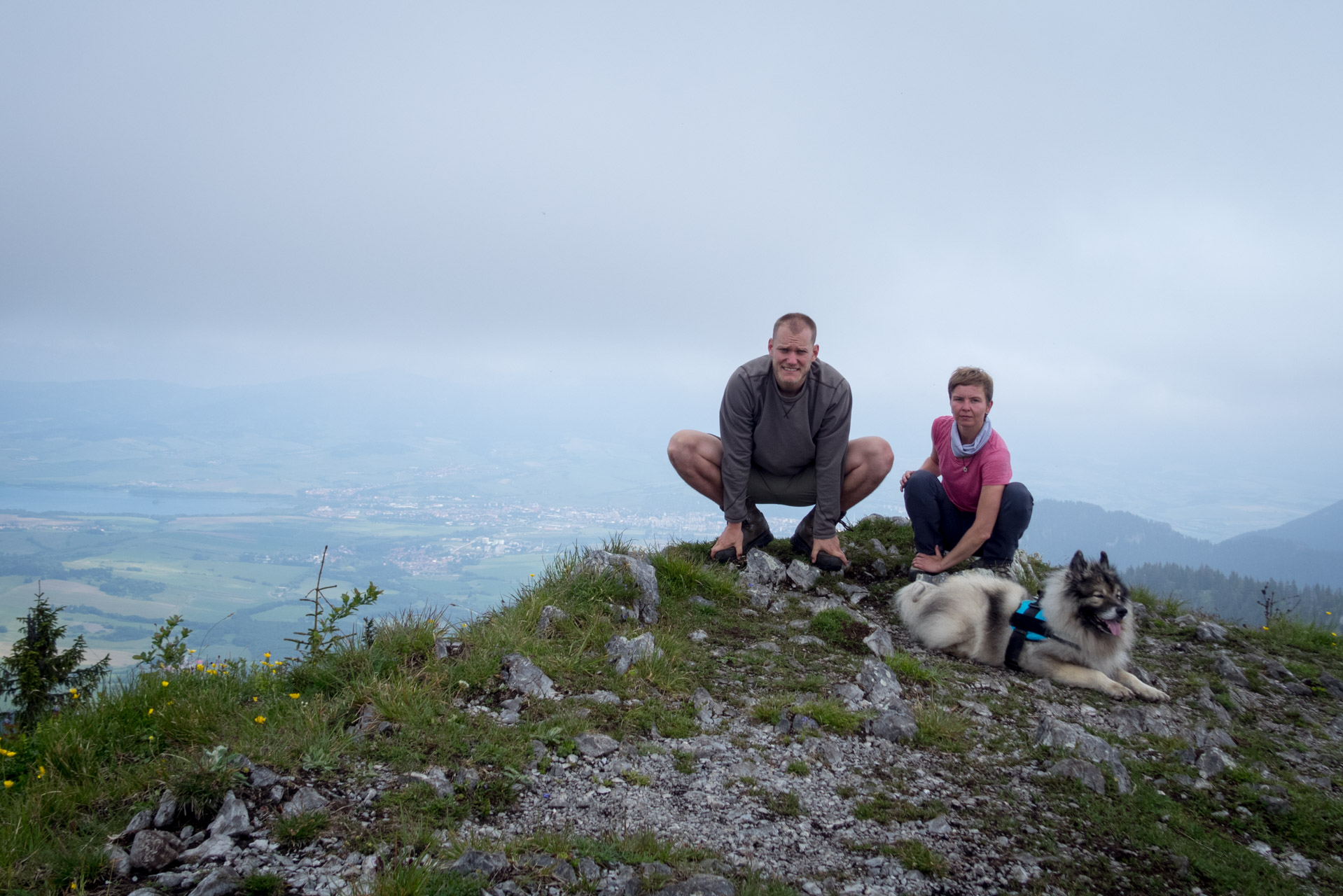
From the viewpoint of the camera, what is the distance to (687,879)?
9.32ft

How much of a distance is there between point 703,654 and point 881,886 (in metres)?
2.77

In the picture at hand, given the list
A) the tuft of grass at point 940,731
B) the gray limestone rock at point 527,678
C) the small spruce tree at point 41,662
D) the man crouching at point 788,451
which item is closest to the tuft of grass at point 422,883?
the gray limestone rock at point 527,678

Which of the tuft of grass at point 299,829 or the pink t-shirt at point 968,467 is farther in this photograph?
the pink t-shirt at point 968,467

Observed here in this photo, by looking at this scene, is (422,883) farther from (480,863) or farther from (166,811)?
(166,811)

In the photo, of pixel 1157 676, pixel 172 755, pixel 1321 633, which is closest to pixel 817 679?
pixel 1157 676

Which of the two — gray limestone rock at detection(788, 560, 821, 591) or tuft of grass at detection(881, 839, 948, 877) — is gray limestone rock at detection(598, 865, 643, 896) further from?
gray limestone rock at detection(788, 560, 821, 591)

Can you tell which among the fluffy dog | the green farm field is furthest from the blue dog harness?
the green farm field

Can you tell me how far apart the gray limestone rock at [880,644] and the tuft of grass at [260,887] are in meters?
4.74

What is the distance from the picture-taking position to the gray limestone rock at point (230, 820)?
9.72 ft

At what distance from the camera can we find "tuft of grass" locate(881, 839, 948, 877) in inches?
120

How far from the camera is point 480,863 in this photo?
281cm

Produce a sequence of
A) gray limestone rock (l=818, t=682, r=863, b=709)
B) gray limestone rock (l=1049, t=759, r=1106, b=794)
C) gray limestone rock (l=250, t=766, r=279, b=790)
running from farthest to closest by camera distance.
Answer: gray limestone rock (l=818, t=682, r=863, b=709)
gray limestone rock (l=1049, t=759, r=1106, b=794)
gray limestone rock (l=250, t=766, r=279, b=790)

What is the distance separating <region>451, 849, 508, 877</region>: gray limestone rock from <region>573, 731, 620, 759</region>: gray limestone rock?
1.11m

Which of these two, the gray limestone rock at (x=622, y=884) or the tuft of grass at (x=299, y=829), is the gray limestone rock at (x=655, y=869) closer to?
the gray limestone rock at (x=622, y=884)
